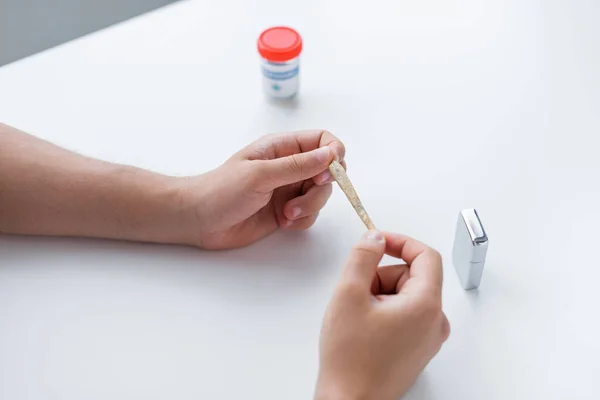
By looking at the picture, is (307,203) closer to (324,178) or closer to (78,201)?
(324,178)

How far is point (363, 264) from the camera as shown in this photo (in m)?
0.68

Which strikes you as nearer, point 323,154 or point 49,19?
point 323,154

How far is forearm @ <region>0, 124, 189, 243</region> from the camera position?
33.0 inches

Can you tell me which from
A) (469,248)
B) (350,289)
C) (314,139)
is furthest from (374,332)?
(314,139)

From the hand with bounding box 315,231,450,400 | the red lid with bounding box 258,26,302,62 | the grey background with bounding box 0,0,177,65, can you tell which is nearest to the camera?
the hand with bounding box 315,231,450,400

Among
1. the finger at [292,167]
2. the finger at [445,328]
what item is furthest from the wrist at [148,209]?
the finger at [445,328]

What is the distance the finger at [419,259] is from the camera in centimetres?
70

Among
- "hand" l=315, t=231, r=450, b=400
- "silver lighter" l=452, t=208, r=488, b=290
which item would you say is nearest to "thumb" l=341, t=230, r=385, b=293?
"hand" l=315, t=231, r=450, b=400

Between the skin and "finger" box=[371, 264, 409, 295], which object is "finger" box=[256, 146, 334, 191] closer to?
the skin

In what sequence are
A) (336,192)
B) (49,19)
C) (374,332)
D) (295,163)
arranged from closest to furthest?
(374,332) < (295,163) < (336,192) < (49,19)

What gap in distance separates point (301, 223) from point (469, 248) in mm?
209

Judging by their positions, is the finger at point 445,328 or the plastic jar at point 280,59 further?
the plastic jar at point 280,59

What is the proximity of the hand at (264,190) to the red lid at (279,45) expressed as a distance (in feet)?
0.48

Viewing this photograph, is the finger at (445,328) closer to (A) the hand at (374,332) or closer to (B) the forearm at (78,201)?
(A) the hand at (374,332)
